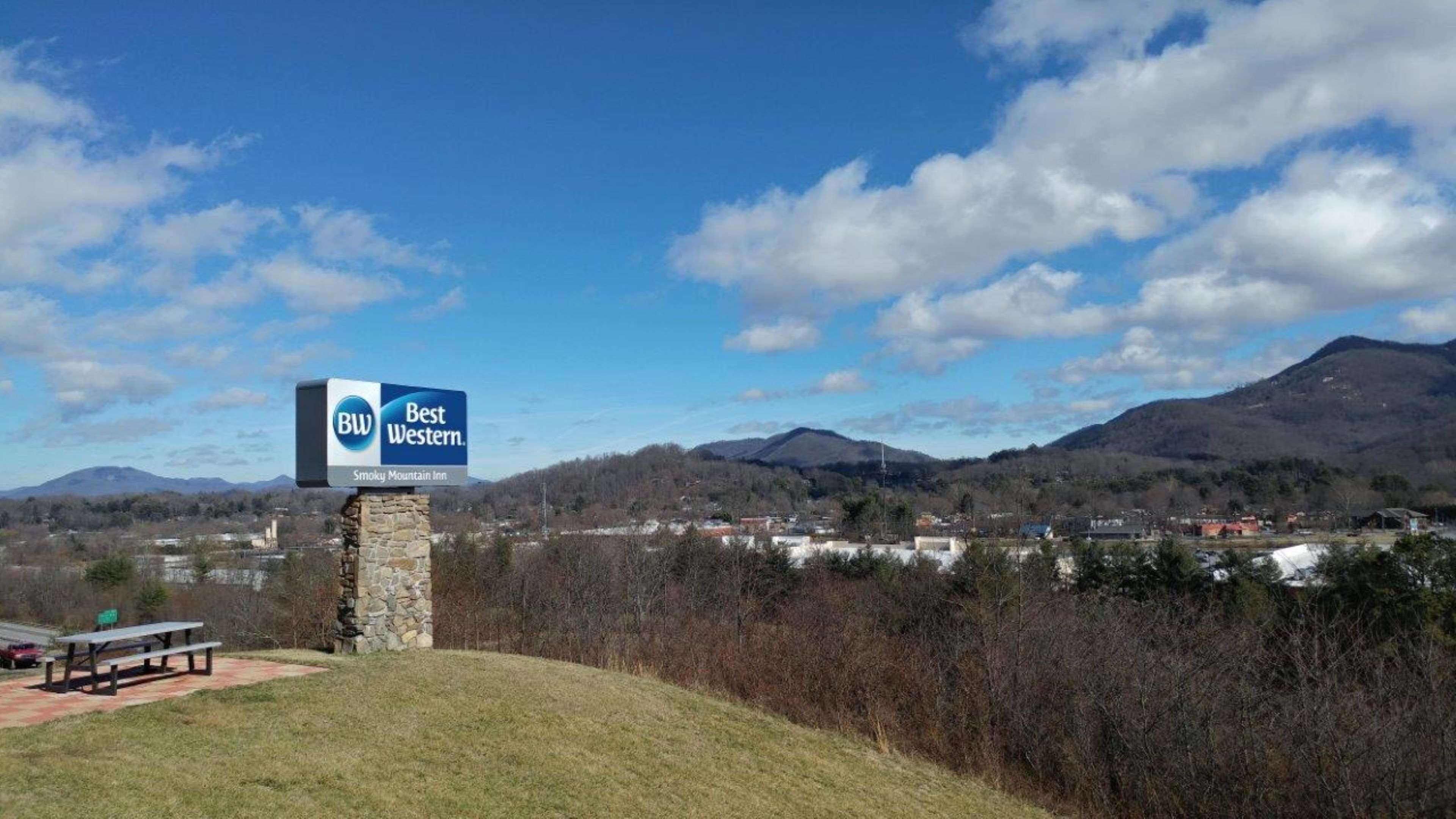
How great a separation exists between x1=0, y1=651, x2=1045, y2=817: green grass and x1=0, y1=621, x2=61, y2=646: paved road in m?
38.6

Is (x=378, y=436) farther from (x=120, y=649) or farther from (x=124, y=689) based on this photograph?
(x=124, y=689)

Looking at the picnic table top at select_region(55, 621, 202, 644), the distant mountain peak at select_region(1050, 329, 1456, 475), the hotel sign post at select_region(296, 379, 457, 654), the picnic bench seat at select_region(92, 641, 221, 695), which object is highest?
the distant mountain peak at select_region(1050, 329, 1456, 475)

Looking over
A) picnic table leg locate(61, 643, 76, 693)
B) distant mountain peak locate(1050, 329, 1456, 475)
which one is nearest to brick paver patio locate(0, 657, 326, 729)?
picnic table leg locate(61, 643, 76, 693)

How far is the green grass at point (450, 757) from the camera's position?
26.5ft

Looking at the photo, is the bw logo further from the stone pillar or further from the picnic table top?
the picnic table top

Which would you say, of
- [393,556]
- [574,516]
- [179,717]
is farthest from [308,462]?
[574,516]

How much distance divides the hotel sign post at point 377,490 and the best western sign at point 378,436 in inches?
0.6

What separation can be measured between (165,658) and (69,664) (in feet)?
4.79

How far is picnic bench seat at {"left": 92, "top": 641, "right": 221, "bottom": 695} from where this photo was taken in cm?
1119

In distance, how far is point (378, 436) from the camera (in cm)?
1625

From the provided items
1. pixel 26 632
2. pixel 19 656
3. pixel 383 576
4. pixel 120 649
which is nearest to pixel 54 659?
pixel 120 649

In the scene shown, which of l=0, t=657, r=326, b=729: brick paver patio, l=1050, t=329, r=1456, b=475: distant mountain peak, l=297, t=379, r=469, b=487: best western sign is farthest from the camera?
l=1050, t=329, r=1456, b=475: distant mountain peak

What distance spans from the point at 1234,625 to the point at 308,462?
21883 millimetres

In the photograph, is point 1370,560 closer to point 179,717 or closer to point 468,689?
point 468,689
